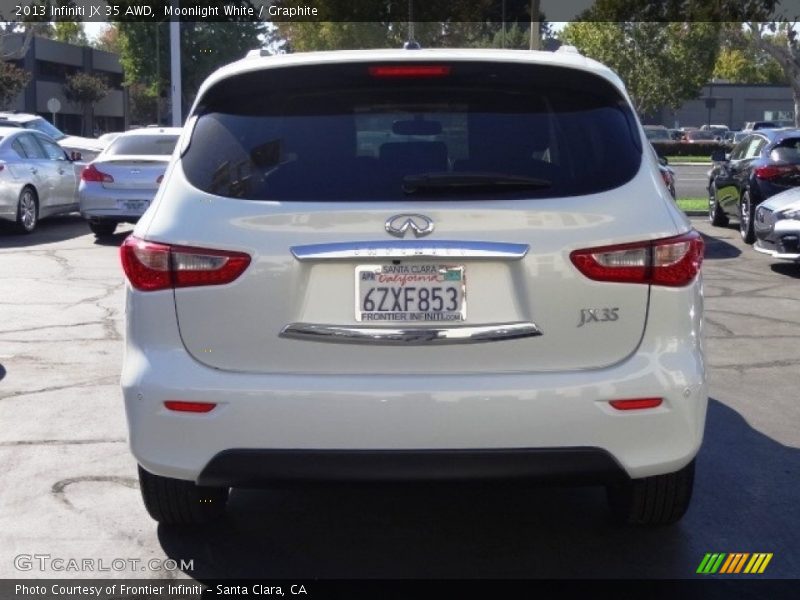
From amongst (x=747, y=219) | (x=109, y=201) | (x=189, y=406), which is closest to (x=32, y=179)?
(x=109, y=201)

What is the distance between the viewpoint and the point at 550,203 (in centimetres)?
416

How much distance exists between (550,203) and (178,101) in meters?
30.2

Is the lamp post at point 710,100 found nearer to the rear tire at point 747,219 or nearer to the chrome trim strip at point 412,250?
the rear tire at point 747,219

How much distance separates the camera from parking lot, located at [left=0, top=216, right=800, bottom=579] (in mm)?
→ 4695

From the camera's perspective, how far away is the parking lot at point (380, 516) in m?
4.70

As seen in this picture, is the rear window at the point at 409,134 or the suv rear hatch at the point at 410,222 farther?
the rear window at the point at 409,134

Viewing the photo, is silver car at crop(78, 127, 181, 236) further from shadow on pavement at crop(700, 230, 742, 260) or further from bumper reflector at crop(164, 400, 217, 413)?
bumper reflector at crop(164, 400, 217, 413)

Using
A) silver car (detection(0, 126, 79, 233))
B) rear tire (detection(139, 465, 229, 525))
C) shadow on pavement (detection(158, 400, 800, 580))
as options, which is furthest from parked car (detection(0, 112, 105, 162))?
rear tire (detection(139, 465, 229, 525))

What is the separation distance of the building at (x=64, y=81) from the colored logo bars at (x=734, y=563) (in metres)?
59.7

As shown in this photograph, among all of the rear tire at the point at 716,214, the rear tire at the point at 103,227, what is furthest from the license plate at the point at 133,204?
the rear tire at the point at 716,214

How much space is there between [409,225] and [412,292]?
218 mm

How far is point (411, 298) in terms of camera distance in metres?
4.07

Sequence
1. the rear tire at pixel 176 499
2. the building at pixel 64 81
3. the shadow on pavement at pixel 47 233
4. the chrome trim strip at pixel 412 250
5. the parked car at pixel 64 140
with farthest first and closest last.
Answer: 1. the building at pixel 64 81
2. the parked car at pixel 64 140
3. the shadow on pavement at pixel 47 233
4. the rear tire at pixel 176 499
5. the chrome trim strip at pixel 412 250

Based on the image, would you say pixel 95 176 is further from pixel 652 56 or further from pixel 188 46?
pixel 188 46
